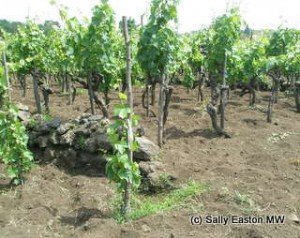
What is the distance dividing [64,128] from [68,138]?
0.97 feet

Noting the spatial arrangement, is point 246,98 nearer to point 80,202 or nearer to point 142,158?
point 142,158

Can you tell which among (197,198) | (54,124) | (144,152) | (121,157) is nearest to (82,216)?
(121,157)

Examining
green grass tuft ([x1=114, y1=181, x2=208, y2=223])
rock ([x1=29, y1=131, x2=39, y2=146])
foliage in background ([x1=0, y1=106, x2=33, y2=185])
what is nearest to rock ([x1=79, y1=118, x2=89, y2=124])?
rock ([x1=29, y1=131, x2=39, y2=146])

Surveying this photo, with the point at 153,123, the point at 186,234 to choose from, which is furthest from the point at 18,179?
the point at 153,123

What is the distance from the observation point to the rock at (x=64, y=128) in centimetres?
911

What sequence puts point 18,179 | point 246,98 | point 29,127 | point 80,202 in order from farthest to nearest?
1. point 246,98
2. point 29,127
3. point 18,179
4. point 80,202

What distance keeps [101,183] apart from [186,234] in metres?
2.44

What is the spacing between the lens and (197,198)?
710cm

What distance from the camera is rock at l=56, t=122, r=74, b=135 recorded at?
9109 mm

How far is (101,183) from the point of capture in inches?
311

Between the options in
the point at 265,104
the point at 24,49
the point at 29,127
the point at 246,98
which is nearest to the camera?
the point at 29,127

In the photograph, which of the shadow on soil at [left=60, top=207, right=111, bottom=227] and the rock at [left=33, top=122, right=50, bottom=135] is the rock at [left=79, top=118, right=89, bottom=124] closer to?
the rock at [left=33, top=122, right=50, bottom=135]

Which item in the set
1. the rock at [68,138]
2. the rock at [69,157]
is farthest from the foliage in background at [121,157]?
the rock at [68,138]

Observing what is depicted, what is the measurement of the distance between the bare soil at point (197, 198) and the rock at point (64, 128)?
73 cm
